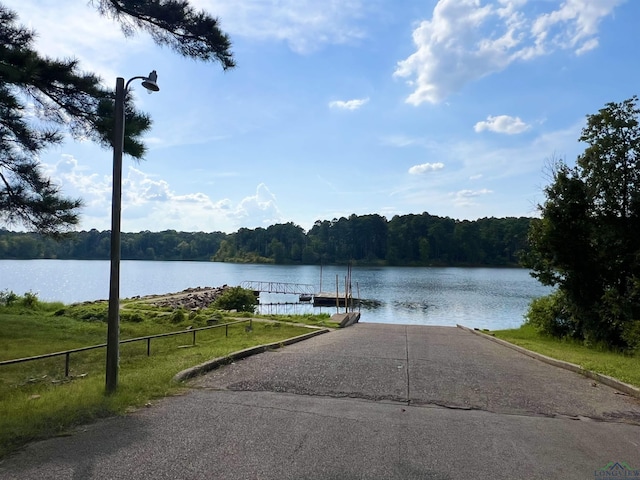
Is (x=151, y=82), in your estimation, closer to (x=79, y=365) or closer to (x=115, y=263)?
(x=115, y=263)

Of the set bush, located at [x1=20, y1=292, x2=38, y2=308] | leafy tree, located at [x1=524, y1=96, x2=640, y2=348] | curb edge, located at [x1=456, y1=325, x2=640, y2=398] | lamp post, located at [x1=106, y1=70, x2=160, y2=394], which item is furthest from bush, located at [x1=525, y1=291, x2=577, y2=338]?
bush, located at [x1=20, y1=292, x2=38, y2=308]

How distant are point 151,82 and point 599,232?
13786 millimetres

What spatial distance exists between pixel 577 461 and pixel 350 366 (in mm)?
4202

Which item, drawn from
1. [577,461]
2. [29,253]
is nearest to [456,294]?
[577,461]

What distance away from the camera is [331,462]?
12.5 feet

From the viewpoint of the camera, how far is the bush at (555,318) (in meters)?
16.2

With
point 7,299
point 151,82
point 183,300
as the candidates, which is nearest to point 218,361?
point 151,82

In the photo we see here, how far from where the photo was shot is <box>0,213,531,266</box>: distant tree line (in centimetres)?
11369

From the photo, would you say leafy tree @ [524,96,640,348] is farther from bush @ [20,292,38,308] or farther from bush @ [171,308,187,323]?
bush @ [20,292,38,308]

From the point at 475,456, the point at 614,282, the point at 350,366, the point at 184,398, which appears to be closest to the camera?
the point at 475,456

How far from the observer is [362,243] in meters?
123

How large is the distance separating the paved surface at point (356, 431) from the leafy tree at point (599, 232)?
→ 800 cm

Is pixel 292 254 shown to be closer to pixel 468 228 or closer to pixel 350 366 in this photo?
pixel 468 228

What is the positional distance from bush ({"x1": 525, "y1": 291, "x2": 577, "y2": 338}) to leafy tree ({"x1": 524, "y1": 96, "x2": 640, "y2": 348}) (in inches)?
16.4
